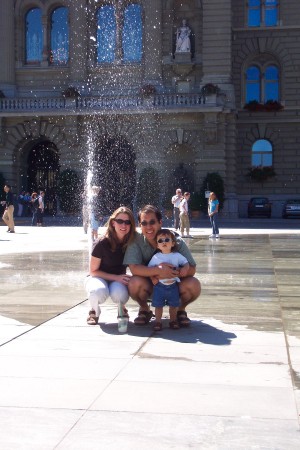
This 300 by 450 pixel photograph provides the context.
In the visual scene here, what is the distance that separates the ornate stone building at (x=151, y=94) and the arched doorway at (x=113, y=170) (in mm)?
83

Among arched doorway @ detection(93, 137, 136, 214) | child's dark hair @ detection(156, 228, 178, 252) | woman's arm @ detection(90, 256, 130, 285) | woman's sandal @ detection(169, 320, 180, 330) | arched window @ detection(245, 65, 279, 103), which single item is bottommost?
woman's sandal @ detection(169, 320, 180, 330)

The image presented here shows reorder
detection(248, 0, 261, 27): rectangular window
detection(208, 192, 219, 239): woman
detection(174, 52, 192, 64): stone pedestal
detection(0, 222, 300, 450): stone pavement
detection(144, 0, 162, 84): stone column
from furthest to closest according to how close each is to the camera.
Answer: detection(248, 0, 261, 27): rectangular window, detection(174, 52, 192, 64): stone pedestal, detection(144, 0, 162, 84): stone column, detection(208, 192, 219, 239): woman, detection(0, 222, 300, 450): stone pavement

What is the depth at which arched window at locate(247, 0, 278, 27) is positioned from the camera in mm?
49281

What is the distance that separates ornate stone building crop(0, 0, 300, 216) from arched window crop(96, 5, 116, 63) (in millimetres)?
61

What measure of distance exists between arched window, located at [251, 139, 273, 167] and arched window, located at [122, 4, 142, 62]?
930 centimetres

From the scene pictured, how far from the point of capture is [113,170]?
4809 centimetres

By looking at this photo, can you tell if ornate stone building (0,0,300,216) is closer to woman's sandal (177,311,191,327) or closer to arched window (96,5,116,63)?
arched window (96,5,116,63)

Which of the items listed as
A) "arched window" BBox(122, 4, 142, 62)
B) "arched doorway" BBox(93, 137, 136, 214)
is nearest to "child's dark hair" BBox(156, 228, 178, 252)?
"arched doorway" BBox(93, 137, 136, 214)

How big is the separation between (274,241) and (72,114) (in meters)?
22.9

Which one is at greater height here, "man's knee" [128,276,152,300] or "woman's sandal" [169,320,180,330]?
"man's knee" [128,276,152,300]

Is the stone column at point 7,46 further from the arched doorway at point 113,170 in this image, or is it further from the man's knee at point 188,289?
the man's knee at point 188,289

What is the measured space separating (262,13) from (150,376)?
46131mm

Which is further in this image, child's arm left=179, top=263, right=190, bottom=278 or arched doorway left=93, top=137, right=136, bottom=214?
arched doorway left=93, top=137, right=136, bottom=214

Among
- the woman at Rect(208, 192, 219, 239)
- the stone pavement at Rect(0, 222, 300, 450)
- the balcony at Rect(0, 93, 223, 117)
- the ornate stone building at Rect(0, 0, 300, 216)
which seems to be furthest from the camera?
the ornate stone building at Rect(0, 0, 300, 216)
